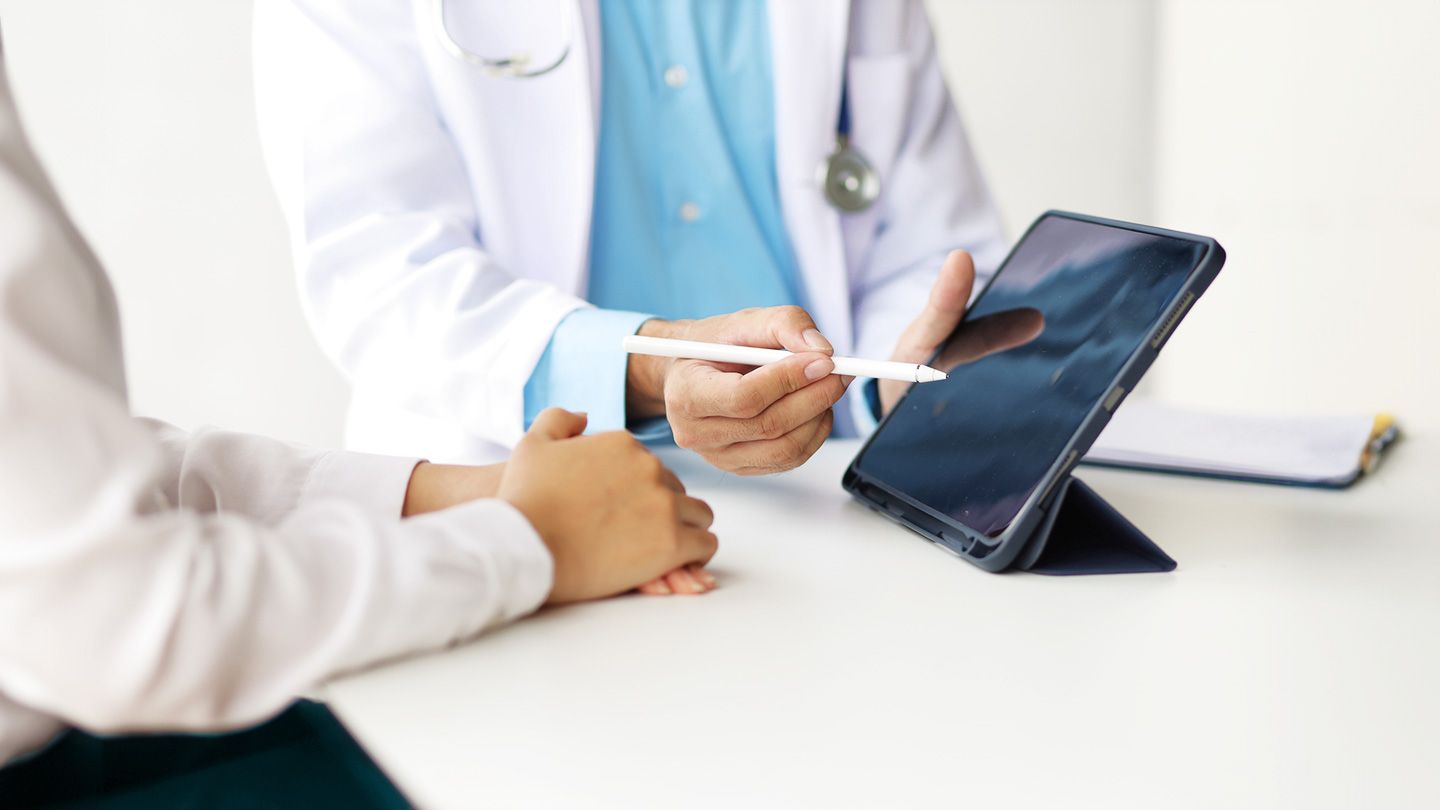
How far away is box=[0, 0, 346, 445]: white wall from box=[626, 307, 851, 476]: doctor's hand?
119 cm

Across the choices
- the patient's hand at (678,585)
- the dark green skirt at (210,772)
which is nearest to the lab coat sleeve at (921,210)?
the patient's hand at (678,585)

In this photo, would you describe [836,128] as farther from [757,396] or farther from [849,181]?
[757,396]

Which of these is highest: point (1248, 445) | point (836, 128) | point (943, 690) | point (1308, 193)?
point (836, 128)

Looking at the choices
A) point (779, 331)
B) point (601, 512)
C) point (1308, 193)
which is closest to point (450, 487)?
point (601, 512)

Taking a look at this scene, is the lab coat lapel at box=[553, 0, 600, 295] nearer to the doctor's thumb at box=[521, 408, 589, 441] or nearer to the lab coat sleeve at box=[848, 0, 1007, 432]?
the lab coat sleeve at box=[848, 0, 1007, 432]

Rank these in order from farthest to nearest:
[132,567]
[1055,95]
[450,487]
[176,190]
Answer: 1. [1055,95]
2. [176,190]
3. [450,487]
4. [132,567]

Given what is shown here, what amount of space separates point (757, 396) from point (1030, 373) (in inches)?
6.3

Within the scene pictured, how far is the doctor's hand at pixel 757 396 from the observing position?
713mm

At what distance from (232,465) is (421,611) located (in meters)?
0.21

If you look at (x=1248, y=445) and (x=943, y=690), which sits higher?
(x=943, y=690)

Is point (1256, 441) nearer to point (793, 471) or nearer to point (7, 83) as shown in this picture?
point (793, 471)

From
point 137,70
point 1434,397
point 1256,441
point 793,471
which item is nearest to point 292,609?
point 793,471

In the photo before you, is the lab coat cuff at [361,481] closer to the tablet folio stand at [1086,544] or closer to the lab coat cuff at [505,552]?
the lab coat cuff at [505,552]

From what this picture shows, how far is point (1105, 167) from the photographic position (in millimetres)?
2586
